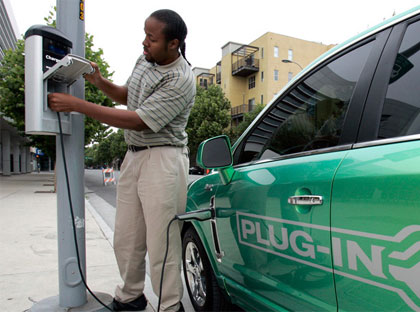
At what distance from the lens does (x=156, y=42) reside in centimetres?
204

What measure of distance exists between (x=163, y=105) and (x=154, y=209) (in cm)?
66

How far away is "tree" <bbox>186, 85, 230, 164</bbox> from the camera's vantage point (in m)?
30.7

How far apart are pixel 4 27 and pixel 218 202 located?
37.3m

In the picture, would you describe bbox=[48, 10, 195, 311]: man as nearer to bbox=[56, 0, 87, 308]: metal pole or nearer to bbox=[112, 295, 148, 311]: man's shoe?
bbox=[112, 295, 148, 311]: man's shoe

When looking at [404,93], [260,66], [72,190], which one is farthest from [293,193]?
[260,66]

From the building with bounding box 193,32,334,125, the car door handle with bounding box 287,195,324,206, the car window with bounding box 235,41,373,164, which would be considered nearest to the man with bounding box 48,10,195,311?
the car window with bounding box 235,41,373,164

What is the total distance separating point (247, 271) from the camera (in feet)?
6.20

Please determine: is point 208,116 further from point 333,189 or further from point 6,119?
point 333,189

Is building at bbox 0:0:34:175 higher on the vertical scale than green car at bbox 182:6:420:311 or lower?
higher

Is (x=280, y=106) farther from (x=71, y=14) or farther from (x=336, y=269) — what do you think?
(x=71, y=14)

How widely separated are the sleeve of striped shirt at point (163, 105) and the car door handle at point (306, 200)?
94 cm

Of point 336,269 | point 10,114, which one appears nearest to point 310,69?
point 336,269

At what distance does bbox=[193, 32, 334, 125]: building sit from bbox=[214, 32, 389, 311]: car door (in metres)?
29.7

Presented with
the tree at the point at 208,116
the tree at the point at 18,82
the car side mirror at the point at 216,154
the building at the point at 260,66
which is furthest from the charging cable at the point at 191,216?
the building at the point at 260,66
